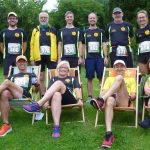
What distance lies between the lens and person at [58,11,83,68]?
25.5 feet

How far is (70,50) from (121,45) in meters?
1.02

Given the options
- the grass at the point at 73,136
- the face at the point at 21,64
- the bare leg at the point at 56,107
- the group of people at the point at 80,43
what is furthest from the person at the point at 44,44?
the bare leg at the point at 56,107

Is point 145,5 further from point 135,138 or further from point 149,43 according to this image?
point 135,138

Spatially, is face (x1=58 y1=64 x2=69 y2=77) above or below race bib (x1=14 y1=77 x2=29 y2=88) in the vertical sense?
above

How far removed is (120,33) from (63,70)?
174 centimetres

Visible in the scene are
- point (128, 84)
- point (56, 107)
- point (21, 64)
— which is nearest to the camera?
point (56, 107)

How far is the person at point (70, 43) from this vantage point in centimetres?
777

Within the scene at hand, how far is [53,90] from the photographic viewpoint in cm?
601

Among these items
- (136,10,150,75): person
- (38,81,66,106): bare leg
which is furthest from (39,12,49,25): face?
(38,81,66,106): bare leg

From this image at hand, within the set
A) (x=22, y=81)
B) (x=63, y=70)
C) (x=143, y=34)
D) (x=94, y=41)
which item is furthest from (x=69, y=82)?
(x=143, y=34)

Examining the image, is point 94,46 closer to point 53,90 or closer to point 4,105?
point 53,90

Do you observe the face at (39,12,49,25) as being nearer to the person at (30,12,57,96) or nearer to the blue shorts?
the person at (30,12,57,96)

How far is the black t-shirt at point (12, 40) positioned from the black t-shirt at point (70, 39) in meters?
0.80

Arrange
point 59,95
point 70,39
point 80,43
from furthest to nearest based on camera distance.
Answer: point 80,43 < point 70,39 < point 59,95
